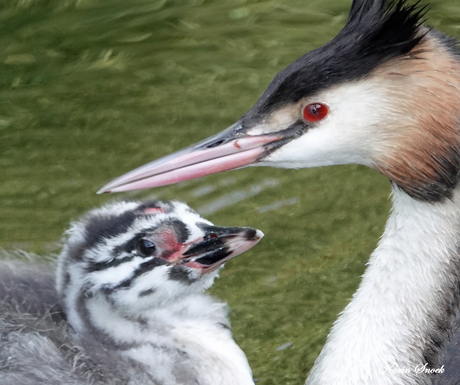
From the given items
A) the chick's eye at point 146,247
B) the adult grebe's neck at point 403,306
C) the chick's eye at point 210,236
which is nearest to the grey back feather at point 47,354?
the chick's eye at point 146,247

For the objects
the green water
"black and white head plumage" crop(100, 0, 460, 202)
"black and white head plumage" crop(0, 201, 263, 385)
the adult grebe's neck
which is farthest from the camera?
the green water

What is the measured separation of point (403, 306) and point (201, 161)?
0.87 m

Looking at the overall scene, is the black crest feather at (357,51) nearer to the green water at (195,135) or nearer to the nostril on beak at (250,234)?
the nostril on beak at (250,234)

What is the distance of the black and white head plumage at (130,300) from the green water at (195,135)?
76 centimetres

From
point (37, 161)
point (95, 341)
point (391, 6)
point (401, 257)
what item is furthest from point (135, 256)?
point (37, 161)

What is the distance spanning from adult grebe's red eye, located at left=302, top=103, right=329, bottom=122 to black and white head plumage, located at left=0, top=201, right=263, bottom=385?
490mm

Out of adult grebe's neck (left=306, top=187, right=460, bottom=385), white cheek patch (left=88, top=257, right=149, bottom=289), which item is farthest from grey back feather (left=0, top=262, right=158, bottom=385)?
adult grebe's neck (left=306, top=187, right=460, bottom=385)

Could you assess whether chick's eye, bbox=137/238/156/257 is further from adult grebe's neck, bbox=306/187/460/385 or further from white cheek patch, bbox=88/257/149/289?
adult grebe's neck, bbox=306/187/460/385

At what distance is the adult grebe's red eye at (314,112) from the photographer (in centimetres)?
338

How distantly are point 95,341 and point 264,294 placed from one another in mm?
1341

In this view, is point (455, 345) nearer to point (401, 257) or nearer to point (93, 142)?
point (401, 257)

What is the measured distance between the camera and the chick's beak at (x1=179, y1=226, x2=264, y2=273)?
11.9 feet

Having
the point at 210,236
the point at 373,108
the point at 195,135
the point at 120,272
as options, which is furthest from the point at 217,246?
the point at 195,135

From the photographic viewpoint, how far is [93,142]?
585cm
